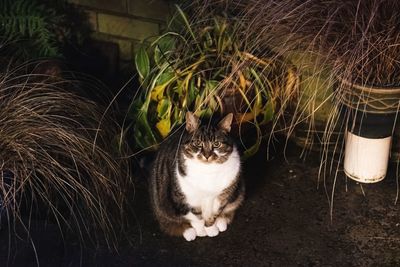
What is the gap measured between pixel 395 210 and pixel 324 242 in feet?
1.29

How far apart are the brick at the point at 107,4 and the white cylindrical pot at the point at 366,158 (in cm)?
143

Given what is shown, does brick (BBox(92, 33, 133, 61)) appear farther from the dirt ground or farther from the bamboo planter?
the bamboo planter

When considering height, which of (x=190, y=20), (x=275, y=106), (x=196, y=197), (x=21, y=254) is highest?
(x=190, y=20)

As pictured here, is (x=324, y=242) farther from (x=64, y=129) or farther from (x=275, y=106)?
(x=64, y=129)

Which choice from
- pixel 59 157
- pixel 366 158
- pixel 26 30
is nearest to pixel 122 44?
pixel 26 30

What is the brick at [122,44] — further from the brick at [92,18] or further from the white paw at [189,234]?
the white paw at [189,234]

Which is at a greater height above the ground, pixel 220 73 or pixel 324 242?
pixel 220 73

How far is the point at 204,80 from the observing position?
3.17m

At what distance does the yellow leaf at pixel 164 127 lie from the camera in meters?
3.24

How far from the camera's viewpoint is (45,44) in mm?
3572

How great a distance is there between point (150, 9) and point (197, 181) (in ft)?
4.07

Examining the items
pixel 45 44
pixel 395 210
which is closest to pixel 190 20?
pixel 45 44

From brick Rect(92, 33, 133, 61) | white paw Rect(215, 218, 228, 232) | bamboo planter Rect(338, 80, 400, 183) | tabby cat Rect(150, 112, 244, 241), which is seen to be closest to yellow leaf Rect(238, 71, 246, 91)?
tabby cat Rect(150, 112, 244, 241)

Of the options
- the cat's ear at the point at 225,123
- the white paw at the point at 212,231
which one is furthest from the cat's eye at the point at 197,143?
the white paw at the point at 212,231
